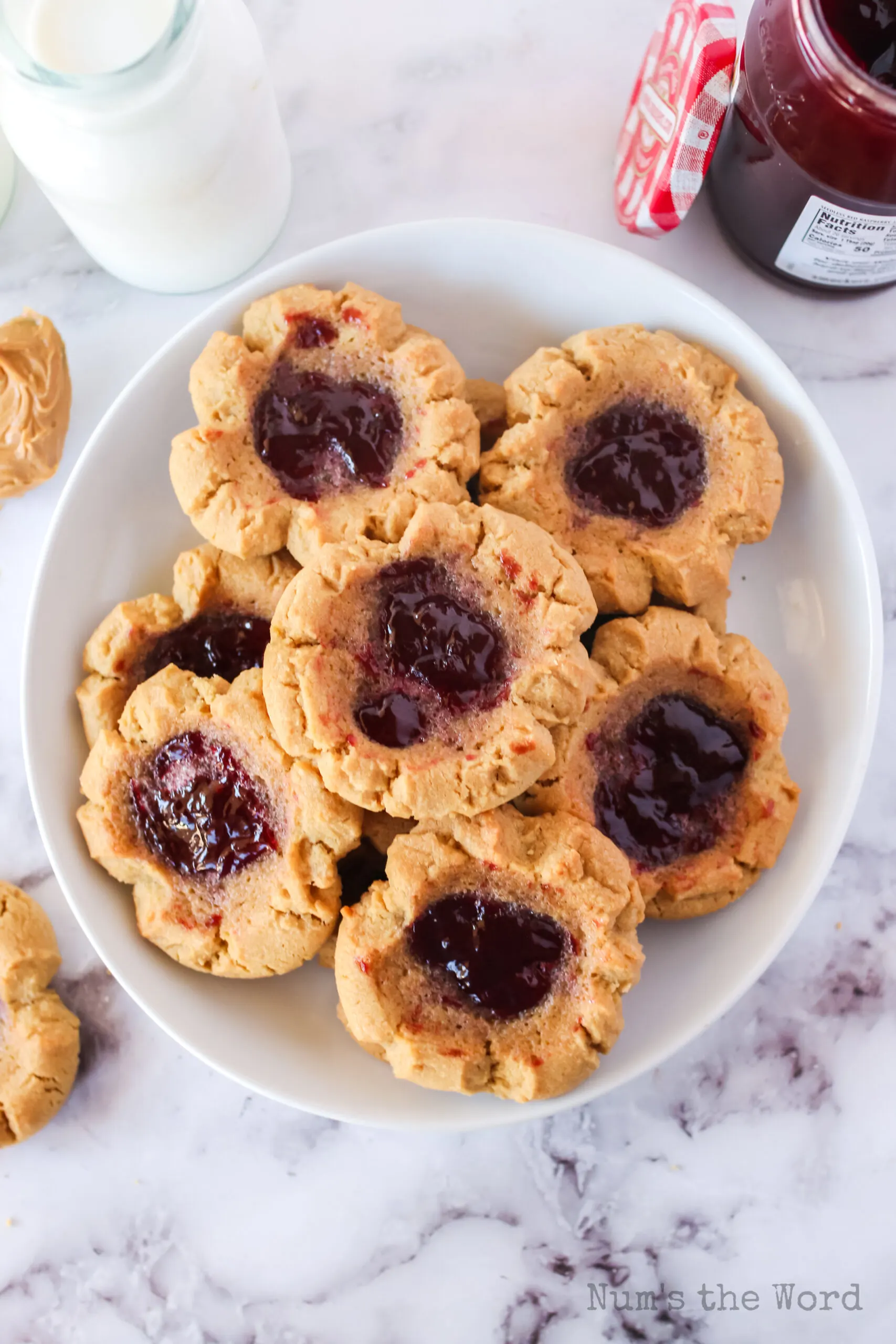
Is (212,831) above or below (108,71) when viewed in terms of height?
below

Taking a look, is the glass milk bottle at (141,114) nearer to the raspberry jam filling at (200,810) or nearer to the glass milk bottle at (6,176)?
the glass milk bottle at (6,176)

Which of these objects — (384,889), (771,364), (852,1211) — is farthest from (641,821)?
(852,1211)

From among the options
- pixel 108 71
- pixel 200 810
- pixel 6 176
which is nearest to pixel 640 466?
pixel 200 810

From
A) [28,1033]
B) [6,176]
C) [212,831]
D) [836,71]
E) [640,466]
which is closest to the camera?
[836,71]

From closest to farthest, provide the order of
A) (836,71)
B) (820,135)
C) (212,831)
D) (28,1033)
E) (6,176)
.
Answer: (836,71)
(820,135)
(212,831)
(28,1033)
(6,176)

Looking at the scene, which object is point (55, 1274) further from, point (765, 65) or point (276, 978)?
point (765, 65)

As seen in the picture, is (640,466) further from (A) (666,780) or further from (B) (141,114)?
(B) (141,114)

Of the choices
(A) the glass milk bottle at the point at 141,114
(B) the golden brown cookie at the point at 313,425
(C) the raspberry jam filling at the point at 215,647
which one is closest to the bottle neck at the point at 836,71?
(B) the golden brown cookie at the point at 313,425
